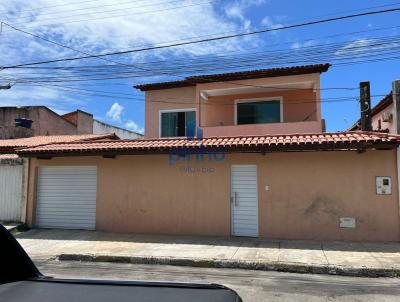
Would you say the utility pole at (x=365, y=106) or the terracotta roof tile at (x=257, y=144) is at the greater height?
the utility pole at (x=365, y=106)

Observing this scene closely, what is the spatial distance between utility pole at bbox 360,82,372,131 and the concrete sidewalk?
Result: 9525 mm

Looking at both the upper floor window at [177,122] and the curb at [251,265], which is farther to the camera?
the upper floor window at [177,122]

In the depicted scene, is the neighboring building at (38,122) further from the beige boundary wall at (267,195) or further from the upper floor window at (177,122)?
the beige boundary wall at (267,195)

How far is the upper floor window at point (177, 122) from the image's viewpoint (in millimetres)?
18391

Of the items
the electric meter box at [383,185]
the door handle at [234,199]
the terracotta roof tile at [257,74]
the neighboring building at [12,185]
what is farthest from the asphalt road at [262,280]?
the terracotta roof tile at [257,74]

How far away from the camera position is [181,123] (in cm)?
1862

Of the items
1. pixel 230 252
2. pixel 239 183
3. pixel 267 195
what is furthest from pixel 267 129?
pixel 230 252

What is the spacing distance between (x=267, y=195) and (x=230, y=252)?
256 centimetres

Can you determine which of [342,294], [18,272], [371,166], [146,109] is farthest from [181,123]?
[18,272]

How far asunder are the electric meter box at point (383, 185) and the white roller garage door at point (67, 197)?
29.4 ft

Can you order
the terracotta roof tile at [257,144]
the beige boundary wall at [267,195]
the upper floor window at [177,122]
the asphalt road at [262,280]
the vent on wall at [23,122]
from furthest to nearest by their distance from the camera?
the vent on wall at [23,122] → the upper floor window at [177,122] → the beige boundary wall at [267,195] → the terracotta roof tile at [257,144] → the asphalt road at [262,280]

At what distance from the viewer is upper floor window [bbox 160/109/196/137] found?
18.4m

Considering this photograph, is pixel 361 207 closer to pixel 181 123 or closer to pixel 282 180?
pixel 282 180

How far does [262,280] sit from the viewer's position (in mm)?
7629
